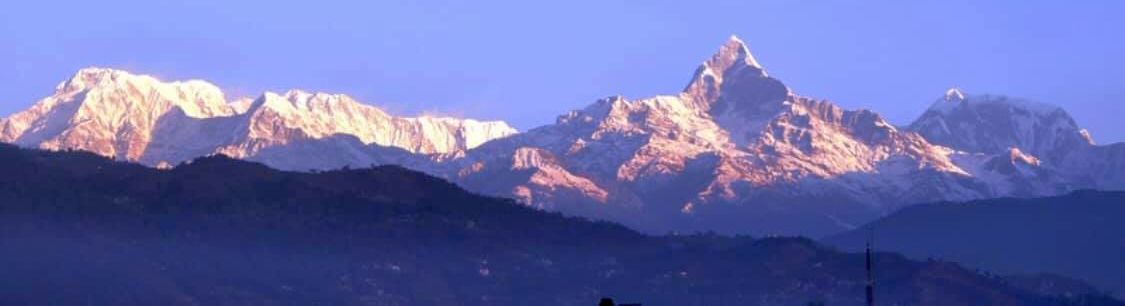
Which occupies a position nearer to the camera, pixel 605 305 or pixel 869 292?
pixel 605 305

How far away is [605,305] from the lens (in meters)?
69.3

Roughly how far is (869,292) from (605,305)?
16622 millimetres

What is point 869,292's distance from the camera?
83.7 m
